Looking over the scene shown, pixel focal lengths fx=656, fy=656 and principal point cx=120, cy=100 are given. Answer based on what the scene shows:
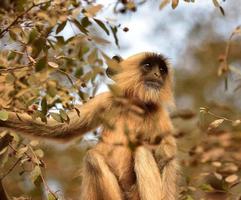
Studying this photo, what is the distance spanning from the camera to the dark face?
705 cm

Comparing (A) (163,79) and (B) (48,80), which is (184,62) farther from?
(B) (48,80)

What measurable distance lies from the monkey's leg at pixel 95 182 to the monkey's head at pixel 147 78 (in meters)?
0.95

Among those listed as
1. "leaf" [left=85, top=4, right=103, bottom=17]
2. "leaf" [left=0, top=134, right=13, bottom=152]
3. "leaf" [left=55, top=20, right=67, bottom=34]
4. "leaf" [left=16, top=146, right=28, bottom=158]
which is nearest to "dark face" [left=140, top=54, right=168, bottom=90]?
"leaf" [left=0, top=134, right=13, bottom=152]

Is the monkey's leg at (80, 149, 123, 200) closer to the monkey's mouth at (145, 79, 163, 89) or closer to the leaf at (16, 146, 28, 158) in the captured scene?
the monkey's mouth at (145, 79, 163, 89)

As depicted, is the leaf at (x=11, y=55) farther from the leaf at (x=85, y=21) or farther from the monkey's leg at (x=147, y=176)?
the monkey's leg at (x=147, y=176)

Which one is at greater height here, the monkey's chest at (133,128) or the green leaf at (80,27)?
the green leaf at (80,27)

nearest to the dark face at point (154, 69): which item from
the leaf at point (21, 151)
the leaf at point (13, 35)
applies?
the leaf at point (21, 151)

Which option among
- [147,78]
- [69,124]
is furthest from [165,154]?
[147,78]

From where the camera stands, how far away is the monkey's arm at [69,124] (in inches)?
235

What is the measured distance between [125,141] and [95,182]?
55cm

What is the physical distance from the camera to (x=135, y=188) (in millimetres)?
6445

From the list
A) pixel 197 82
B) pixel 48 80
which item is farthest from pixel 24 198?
pixel 197 82

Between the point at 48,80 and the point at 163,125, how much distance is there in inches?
126

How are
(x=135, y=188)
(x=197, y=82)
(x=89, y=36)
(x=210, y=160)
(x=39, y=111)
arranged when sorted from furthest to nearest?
(x=197, y=82)
(x=135, y=188)
(x=39, y=111)
(x=89, y=36)
(x=210, y=160)
